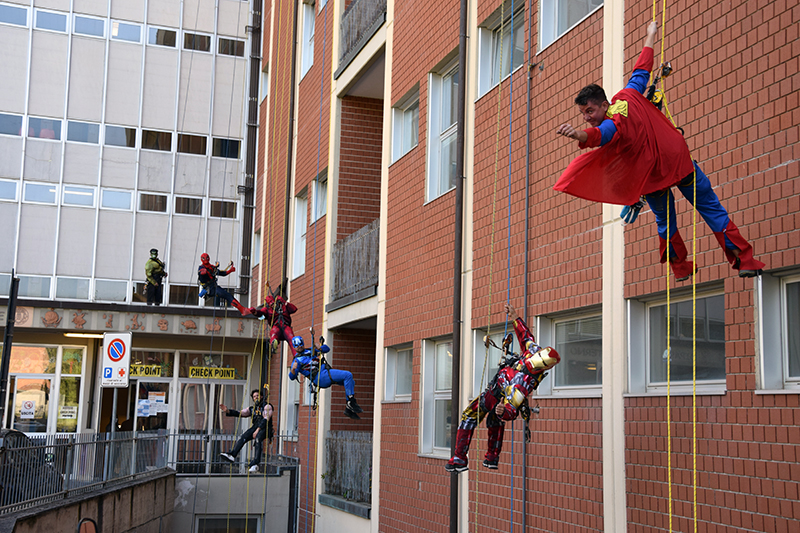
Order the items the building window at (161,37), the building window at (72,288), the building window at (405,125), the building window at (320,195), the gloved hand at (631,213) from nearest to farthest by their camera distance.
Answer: the gloved hand at (631,213) < the building window at (405,125) < the building window at (320,195) < the building window at (72,288) < the building window at (161,37)

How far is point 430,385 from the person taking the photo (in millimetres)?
13844

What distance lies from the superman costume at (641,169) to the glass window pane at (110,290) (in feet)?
83.2

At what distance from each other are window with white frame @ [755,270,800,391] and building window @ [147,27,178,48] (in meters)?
28.0

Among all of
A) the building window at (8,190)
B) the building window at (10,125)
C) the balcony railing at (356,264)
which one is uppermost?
the building window at (10,125)

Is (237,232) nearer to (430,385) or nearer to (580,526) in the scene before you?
(430,385)

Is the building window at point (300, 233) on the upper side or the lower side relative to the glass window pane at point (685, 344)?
upper

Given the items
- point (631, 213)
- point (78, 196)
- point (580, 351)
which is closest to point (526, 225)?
point (580, 351)

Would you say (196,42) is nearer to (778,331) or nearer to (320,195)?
(320,195)

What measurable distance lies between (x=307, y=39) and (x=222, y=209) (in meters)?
8.87

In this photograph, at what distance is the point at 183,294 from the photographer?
30.3 meters

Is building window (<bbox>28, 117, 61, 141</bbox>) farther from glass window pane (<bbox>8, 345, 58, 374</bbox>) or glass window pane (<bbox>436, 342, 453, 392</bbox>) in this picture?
glass window pane (<bbox>436, 342, 453, 392</bbox>)

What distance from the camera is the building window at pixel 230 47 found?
105 feet

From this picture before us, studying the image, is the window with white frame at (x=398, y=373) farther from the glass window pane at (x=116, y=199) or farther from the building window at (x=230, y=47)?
the building window at (x=230, y=47)

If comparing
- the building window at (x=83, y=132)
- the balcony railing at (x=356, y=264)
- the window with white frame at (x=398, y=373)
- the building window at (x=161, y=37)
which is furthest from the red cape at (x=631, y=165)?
the building window at (x=161, y=37)
